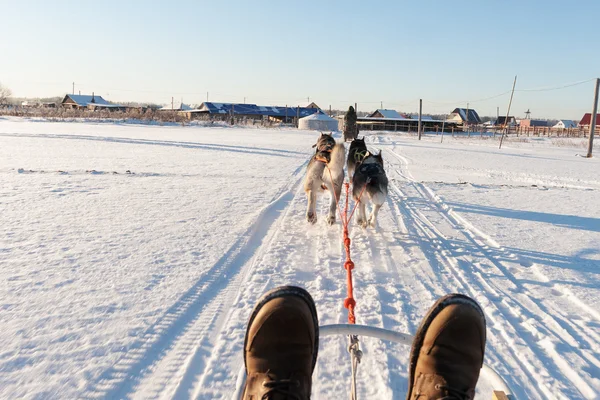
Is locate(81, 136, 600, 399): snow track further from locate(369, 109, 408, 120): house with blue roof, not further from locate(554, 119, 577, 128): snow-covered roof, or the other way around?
locate(554, 119, 577, 128): snow-covered roof

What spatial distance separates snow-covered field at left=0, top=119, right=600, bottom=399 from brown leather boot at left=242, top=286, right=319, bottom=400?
47 cm

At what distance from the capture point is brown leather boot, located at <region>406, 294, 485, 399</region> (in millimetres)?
2148

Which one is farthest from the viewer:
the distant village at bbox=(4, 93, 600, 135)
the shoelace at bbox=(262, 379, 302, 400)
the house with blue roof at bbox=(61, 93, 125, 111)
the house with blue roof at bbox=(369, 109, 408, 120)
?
the house with blue roof at bbox=(61, 93, 125, 111)

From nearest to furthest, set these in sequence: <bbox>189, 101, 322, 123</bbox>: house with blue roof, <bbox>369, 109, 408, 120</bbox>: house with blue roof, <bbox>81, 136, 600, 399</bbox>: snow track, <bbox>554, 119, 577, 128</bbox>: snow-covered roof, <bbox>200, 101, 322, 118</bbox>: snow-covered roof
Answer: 1. <bbox>81, 136, 600, 399</bbox>: snow track
2. <bbox>369, 109, 408, 120</bbox>: house with blue roof
3. <bbox>189, 101, 322, 123</bbox>: house with blue roof
4. <bbox>200, 101, 322, 118</bbox>: snow-covered roof
5. <bbox>554, 119, 577, 128</bbox>: snow-covered roof

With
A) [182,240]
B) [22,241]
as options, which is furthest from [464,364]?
[22,241]

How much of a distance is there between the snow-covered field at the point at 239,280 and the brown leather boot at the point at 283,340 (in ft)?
1.56

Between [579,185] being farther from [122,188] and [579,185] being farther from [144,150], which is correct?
[144,150]

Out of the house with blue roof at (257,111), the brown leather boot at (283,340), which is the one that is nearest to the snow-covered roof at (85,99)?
the house with blue roof at (257,111)

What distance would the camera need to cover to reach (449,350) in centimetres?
222

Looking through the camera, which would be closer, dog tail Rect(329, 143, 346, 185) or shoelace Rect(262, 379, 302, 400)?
shoelace Rect(262, 379, 302, 400)

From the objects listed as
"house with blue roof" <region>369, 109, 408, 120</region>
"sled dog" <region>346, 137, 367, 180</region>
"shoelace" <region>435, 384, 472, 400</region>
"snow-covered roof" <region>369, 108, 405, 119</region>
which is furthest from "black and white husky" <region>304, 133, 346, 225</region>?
"snow-covered roof" <region>369, 108, 405, 119</region>

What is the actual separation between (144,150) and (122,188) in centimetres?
975

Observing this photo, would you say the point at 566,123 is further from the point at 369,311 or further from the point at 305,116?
the point at 369,311

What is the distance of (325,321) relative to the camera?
339 cm
